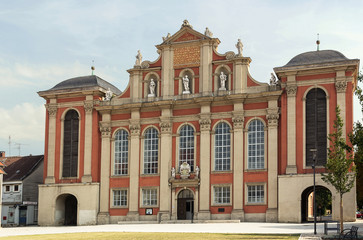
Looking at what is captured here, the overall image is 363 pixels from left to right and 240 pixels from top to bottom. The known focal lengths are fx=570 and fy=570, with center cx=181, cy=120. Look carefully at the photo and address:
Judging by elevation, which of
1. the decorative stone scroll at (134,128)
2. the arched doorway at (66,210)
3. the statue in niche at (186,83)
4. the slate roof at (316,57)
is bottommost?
the arched doorway at (66,210)

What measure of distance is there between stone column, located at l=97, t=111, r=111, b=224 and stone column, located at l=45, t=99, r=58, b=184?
547 centimetres

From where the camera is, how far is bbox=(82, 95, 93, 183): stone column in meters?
57.9

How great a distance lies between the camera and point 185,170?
5431cm

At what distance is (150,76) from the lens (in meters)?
58.0

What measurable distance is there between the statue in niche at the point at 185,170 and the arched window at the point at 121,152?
20.0 ft

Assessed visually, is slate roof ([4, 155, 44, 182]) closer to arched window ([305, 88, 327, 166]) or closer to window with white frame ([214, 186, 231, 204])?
window with white frame ([214, 186, 231, 204])

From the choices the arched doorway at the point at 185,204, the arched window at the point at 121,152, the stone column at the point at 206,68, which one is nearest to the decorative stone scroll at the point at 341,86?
the stone column at the point at 206,68

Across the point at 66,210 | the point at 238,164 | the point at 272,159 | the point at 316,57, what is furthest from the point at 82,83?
the point at 316,57

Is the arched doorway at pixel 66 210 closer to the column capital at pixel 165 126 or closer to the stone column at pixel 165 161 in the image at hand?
the stone column at pixel 165 161

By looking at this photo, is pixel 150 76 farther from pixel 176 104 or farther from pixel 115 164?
pixel 115 164

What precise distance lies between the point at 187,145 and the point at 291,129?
411 inches

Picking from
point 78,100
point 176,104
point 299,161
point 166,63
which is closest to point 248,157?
point 299,161

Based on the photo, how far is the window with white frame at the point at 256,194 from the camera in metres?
51.6

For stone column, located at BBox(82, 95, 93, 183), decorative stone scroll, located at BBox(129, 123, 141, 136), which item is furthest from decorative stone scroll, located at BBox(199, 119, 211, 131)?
stone column, located at BBox(82, 95, 93, 183)
